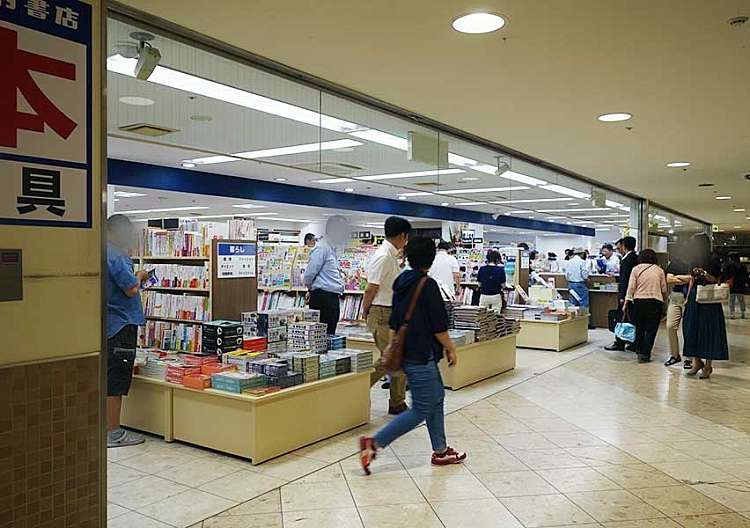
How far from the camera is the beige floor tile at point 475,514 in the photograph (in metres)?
3.26

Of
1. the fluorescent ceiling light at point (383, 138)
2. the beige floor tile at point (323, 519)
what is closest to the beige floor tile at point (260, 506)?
the beige floor tile at point (323, 519)

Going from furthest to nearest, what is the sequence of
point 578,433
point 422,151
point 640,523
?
point 422,151, point 578,433, point 640,523

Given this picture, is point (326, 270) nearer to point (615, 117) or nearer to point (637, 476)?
point (615, 117)

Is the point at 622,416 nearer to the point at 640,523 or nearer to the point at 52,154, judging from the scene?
the point at 640,523

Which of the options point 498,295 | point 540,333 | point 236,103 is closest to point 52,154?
point 236,103

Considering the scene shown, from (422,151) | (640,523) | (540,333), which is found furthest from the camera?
(540,333)

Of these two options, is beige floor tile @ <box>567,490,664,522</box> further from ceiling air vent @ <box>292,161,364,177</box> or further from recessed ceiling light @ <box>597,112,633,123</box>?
ceiling air vent @ <box>292,161,364,177</box>

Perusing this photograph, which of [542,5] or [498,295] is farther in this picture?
[498,295]

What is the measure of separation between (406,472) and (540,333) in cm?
567

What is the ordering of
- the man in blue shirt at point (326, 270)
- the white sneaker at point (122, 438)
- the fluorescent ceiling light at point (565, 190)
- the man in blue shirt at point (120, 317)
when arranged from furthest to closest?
the fluorescent ceiling light at point (565, 190)
the man in blue shirt at point (326, 270)
the white sneaker at point (122, 438)
the man in blue shirt at point (120, 317)

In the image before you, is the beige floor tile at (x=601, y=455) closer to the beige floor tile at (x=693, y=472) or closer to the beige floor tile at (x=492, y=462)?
the beige floor tile at (x=693, y=472)

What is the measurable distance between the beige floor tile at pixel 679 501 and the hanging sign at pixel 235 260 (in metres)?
4.24

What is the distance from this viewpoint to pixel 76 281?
8.33ft

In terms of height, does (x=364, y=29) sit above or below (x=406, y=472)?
above
